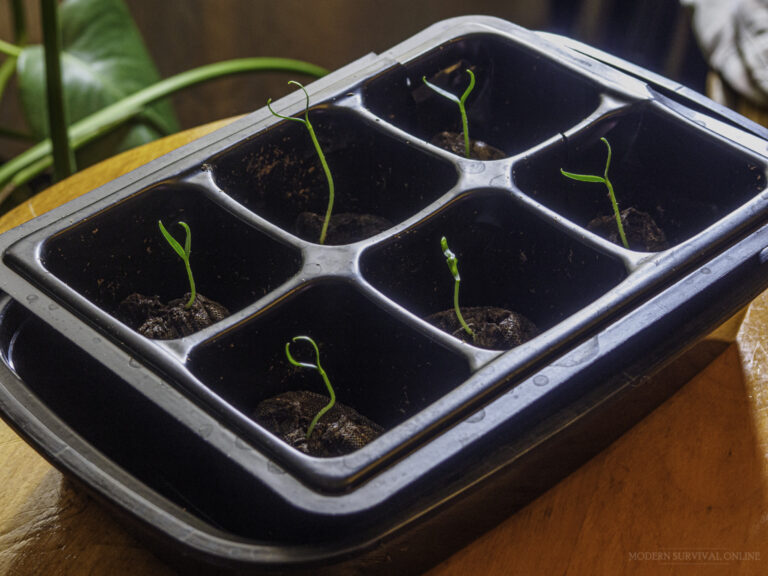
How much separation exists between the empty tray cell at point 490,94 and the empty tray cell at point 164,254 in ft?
0.79

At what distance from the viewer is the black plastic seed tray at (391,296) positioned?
1.86 feet

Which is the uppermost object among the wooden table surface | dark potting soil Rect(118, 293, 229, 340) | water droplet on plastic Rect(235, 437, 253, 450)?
water droplet on plastic Rect(235, 437, 253, 450)

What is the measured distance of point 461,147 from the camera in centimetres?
97

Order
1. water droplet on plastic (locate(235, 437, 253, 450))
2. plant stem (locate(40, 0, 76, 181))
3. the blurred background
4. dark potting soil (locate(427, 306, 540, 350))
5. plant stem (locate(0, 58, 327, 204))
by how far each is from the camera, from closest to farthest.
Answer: water droplet on plastic (locate(235, 437, 253, 450)) < dark potting soil (locate(427, 306, 540, 350)) < plant stem (locate(40, 0, 76, 181)) < plant stem (locate(0, 58, 327, 204)) < the blurred background

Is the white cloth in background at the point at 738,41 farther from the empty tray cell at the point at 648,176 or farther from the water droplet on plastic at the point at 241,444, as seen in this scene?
the water droplet on plastic at the point at 241,444

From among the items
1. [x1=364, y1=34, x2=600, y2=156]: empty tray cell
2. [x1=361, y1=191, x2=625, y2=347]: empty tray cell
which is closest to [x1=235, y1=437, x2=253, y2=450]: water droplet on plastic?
[x1=361, y1=191, x2=625, y2=347]: empty tray cell

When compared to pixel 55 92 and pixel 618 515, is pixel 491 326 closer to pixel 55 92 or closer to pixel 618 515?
pixel 618 515

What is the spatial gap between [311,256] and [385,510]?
26 centimetres

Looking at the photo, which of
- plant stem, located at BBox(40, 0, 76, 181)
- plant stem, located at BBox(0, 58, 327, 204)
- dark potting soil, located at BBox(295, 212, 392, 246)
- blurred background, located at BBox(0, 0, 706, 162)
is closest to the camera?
dark potting soil, located at BBox(295, 212, 392, 246)

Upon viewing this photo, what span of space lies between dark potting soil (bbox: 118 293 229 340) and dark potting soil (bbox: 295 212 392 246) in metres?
0.15

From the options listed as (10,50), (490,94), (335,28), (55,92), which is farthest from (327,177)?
(335,28)

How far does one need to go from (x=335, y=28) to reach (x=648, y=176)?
4.52ft

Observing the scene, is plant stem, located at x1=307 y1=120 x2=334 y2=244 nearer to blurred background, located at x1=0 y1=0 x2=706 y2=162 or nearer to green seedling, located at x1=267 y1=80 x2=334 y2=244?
green seedling, located at x1=267 y1=80 x2=334 y2=244

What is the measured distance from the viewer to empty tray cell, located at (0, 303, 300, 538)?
58 centimetres
